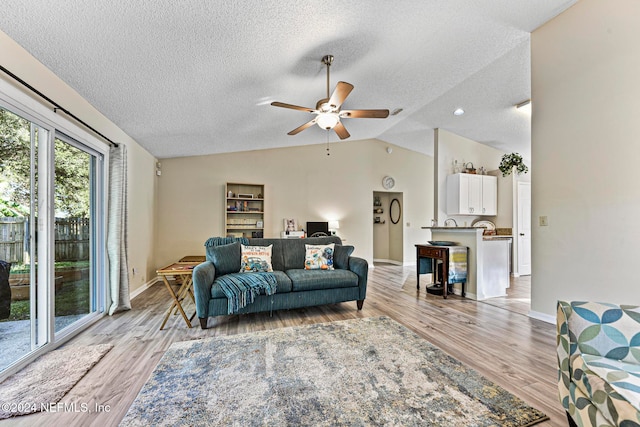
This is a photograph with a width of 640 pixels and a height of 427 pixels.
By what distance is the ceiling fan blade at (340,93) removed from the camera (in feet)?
8.18

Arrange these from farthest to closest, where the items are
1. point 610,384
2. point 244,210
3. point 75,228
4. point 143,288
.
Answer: point 244,210, point 143,288, point 75,228, point 610,384

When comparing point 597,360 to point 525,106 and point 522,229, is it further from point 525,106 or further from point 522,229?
point 522,229

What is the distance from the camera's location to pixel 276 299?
3.02 m

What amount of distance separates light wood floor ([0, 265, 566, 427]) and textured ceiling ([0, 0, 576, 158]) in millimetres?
2333

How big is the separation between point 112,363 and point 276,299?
147 centimetres

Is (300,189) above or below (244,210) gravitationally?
above

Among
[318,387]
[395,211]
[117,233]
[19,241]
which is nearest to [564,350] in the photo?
[318,387]

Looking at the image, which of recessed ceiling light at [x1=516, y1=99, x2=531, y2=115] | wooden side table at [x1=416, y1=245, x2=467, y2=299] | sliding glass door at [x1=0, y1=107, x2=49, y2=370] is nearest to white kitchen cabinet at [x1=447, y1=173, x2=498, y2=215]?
recessed ceiling light at [x1=516, y1=99, x2=531, y2=115]

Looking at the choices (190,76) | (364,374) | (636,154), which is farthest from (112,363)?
(636,154)

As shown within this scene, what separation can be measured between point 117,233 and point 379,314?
10.6 ft

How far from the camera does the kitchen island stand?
154 inches

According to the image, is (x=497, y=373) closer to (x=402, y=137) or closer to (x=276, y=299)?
(x=276, y=299)

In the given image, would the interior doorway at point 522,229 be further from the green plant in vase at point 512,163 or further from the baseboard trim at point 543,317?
the baseboard trim at point 543,317

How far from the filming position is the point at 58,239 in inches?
95.5
